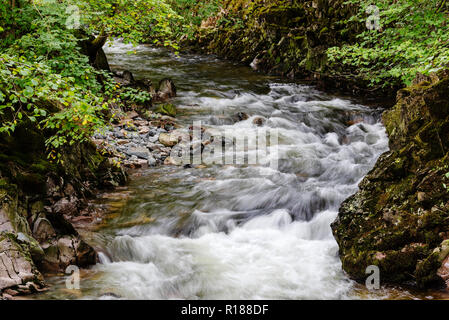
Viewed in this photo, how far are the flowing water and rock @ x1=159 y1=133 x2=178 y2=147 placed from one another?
129 cm

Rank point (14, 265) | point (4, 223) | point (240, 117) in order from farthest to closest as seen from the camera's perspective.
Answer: point (240, 117)
point (4, 223)
point (14, 265)

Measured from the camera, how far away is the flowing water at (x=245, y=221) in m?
4.96

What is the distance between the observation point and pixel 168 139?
9922 mm

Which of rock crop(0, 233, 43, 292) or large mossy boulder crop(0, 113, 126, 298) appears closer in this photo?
rock crop(0, 233, 43, 292)

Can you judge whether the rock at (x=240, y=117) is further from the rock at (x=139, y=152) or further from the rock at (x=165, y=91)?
the rock at (x=139, y=152)

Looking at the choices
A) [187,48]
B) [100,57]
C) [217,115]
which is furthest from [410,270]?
[187,48]

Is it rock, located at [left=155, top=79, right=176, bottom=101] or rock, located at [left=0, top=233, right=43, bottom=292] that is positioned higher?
rock, located at [left=155, top=79, right=176, bottom=101]

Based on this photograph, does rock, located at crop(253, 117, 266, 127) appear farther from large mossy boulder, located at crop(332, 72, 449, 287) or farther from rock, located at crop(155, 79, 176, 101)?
large mossy boulder, located at crop(332, 72, 449, 287)

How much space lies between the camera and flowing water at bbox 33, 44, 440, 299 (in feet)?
16.3

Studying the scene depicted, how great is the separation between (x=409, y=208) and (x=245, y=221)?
3.02m

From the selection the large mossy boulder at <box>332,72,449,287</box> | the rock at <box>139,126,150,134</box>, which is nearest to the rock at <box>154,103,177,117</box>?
the rock at <box>139,126,150,134</box>

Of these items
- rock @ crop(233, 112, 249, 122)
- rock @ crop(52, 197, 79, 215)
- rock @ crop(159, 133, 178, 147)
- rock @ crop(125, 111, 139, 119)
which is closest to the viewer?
rock @ crop(52, 197, 79, 215)

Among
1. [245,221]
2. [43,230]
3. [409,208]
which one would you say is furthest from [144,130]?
[409,208]

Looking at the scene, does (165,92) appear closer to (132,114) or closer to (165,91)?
(165,91)
